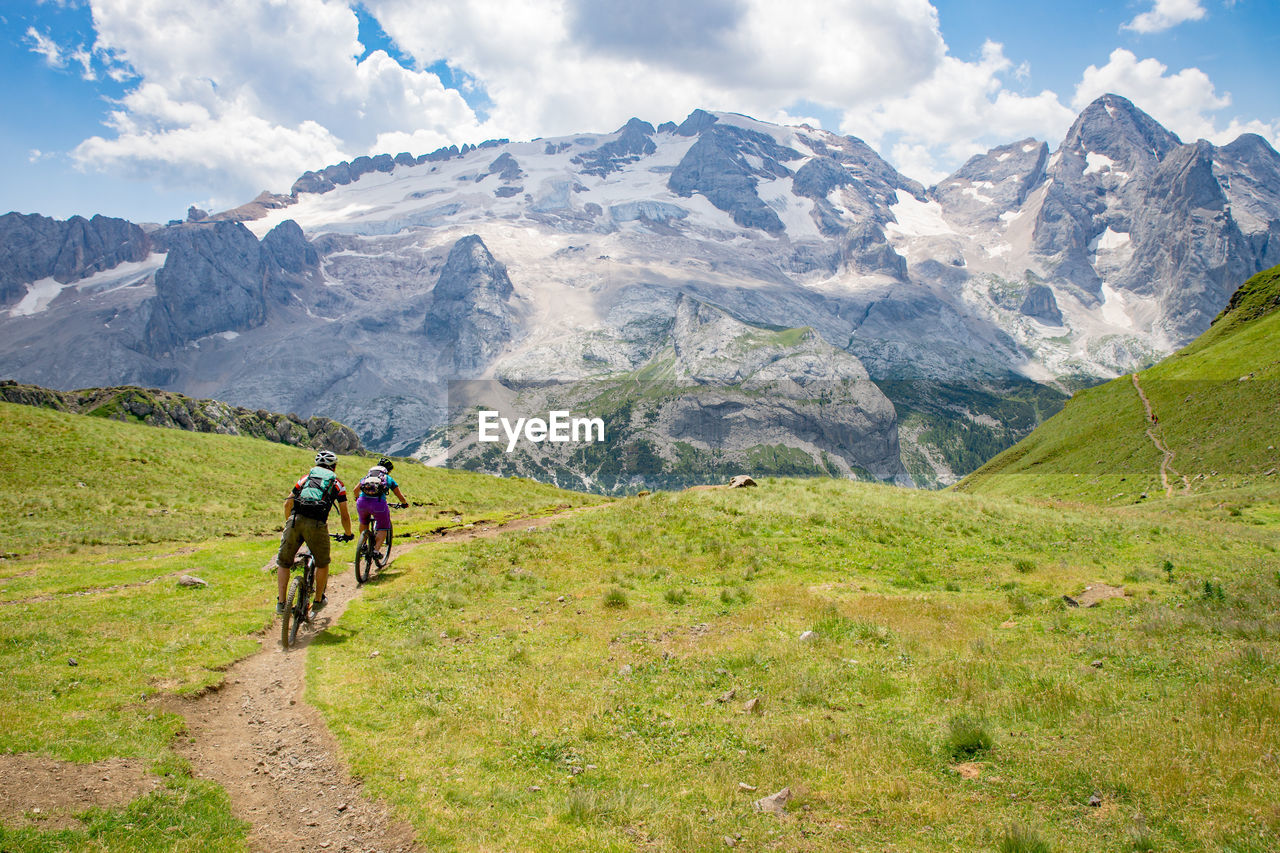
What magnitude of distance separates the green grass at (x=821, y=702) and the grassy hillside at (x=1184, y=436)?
34.2 m

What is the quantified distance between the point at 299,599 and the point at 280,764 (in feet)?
23.9

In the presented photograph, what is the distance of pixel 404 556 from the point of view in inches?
1139

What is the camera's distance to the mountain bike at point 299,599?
1672cm

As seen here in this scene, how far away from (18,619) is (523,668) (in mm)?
13401

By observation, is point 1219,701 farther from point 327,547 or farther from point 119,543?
point 119,543

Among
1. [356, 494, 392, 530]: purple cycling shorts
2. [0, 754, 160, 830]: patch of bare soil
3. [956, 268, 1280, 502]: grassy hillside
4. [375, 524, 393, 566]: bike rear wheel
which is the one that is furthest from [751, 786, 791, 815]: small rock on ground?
[956, 268, 1280, 502]: grassy hillside

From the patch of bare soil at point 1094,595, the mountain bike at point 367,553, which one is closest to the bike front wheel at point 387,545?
the mountain bike at point 367,553

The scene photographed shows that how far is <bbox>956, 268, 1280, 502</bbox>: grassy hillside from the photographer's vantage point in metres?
63.8

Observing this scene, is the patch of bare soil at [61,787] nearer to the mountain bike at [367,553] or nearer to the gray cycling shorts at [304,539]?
the gray cycling shorts at [304,539]

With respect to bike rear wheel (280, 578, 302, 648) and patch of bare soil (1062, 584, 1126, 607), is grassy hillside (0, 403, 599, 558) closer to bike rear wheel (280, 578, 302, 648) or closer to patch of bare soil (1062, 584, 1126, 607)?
bike rear wheel (280, 578, 302, 648)

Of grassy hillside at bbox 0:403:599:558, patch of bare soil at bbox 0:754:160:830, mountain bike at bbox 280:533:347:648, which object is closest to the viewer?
patch of bare soil at bbox 0:754:160:830

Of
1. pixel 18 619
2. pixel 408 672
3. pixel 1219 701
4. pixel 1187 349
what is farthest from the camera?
pixel 1187 349

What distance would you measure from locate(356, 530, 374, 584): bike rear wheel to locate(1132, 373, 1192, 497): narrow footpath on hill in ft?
238

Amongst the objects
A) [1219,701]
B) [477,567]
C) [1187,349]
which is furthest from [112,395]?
[1187,349]
